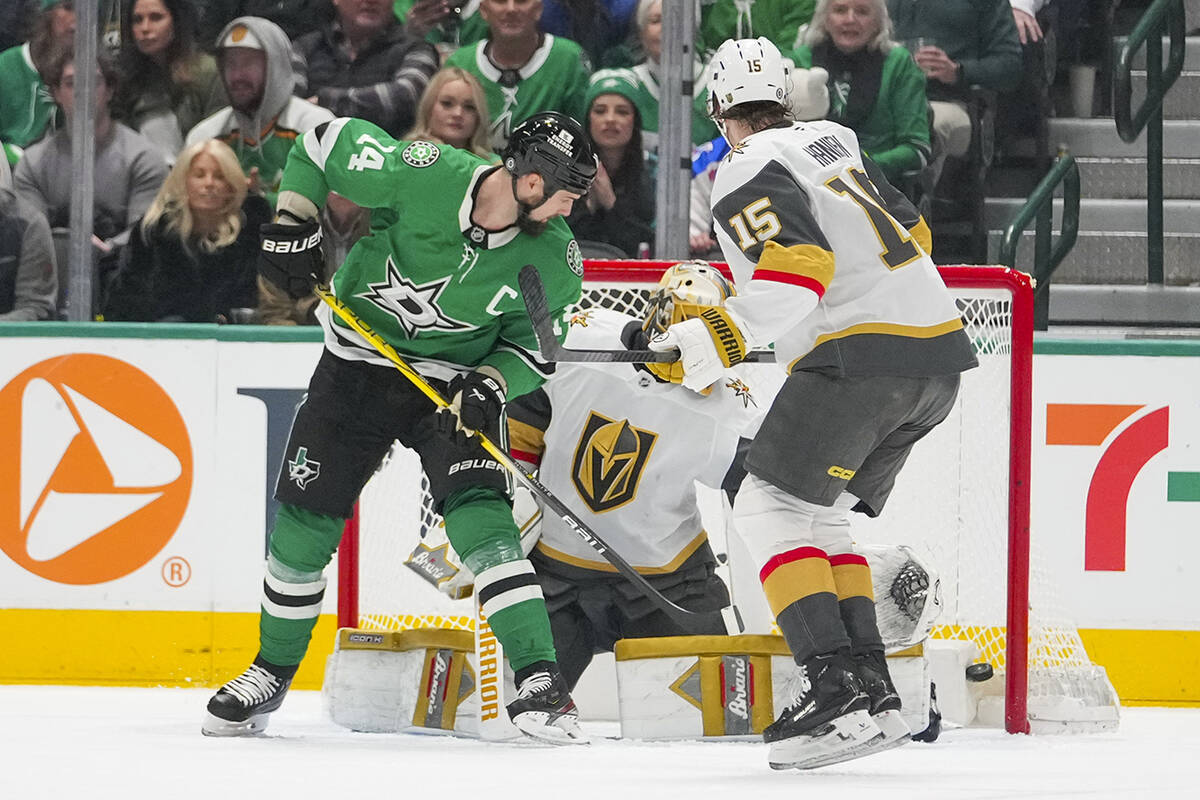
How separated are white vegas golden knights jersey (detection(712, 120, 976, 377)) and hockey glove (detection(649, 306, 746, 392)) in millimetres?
34

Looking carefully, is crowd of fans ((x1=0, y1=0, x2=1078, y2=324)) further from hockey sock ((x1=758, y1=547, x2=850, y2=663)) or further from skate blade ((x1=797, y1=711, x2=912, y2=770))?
skate blade ((x1=797, y1=711, x2=912, y2=770))

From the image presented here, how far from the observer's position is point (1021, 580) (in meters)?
3.24

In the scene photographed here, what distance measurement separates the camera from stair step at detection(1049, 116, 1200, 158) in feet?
13.9

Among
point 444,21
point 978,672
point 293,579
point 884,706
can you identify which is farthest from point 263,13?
point 884,706

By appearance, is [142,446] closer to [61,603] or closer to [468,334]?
[61,603]

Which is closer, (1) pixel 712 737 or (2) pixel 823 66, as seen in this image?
(1) pixel 712 737

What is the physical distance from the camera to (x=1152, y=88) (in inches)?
170

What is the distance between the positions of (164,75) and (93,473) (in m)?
1.16

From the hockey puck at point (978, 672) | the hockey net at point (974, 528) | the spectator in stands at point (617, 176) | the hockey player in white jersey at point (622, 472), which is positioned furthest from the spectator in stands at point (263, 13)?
the hockey puck at point (978, 672)

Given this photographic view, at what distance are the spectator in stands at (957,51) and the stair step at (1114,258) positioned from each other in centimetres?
34

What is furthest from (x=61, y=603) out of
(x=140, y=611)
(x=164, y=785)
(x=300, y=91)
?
(x=164, y=785)

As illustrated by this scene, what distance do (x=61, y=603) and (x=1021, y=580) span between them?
2.21m

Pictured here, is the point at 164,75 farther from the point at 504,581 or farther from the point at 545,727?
the point at 545,727

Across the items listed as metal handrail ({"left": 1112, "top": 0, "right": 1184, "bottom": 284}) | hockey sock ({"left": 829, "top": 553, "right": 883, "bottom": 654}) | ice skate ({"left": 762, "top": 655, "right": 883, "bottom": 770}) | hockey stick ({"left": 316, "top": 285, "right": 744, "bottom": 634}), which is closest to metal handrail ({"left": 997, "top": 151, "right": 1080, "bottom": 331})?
metal handrail ({"left": 1112, "top": 0, "right": 1184, "bottom": 284})
